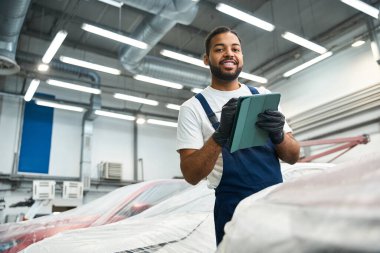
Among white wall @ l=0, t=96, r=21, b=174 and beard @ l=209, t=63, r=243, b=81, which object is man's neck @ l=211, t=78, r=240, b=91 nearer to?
beard @ l=209, t=63, r=243, b=81

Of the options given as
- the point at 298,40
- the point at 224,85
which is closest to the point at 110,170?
the point at 298,40

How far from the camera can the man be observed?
3.61 feet

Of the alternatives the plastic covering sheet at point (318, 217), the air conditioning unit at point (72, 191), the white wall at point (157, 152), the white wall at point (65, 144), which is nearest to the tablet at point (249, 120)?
the plastic covering sheet at point (318, 217)

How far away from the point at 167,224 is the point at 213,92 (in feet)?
3.28

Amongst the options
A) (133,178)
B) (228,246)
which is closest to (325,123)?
(133,178)

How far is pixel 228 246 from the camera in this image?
49cm

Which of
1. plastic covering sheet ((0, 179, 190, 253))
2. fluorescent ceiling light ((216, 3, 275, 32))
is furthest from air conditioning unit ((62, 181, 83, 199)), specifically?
fluorescent ceiling light ((216, 3, 275, 32))

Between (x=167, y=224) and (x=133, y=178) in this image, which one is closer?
(x=167, y=224)

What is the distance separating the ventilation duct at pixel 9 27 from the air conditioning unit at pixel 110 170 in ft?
14.4

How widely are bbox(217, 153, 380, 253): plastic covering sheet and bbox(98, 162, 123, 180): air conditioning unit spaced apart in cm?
1012

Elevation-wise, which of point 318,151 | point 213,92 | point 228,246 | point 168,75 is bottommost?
point 228,246

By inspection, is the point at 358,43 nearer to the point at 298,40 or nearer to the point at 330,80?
the point at 330,80

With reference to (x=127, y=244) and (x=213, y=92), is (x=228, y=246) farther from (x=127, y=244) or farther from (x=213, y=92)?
(x=127, y=244)

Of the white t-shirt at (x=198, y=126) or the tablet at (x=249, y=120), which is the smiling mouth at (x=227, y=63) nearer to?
the white t-shirt at (x=198, y=126)
